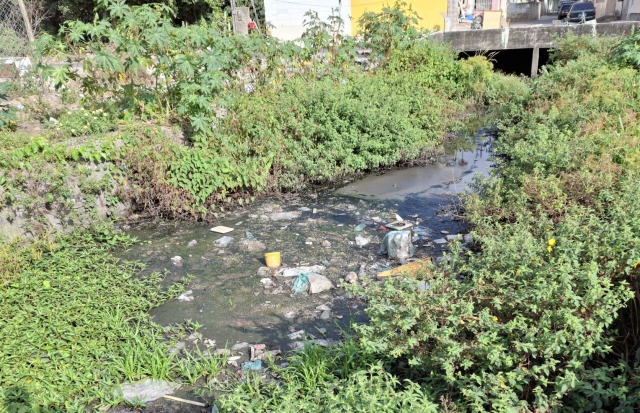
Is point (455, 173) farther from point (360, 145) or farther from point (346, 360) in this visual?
point (346, 360)

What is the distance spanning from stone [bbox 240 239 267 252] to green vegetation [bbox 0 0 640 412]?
727mm

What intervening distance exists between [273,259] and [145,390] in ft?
5.28

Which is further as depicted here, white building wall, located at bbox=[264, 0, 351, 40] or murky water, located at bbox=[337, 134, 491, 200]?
white building wall, located at bbox=[264, 0, 351, 40]

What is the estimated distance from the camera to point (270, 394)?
8.77ft

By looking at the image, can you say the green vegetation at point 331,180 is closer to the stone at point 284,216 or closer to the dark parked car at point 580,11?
the stone at point 284,216

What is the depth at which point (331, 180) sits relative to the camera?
6012mm

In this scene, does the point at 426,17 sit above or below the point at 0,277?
above

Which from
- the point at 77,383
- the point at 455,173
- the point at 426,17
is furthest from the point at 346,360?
the point at 426,17

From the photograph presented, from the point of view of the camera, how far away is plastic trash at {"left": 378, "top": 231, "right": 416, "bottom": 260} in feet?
13.6

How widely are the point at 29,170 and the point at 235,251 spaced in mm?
2038

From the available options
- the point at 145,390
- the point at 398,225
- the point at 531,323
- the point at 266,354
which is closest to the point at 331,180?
the point at 398,225

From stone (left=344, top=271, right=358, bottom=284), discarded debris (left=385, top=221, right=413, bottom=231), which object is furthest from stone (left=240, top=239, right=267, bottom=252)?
discarded debris (left=385, top=221, right=413, bottom=231)

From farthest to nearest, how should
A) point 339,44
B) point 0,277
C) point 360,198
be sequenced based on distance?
point 339,44, point 360,198, point 0,277

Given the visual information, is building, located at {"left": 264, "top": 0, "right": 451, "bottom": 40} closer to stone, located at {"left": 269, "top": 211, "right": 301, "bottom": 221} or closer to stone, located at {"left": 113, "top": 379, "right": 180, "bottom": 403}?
stone, located at {"left": 269, "top": 211, "right": 301, "bottom": 221}
